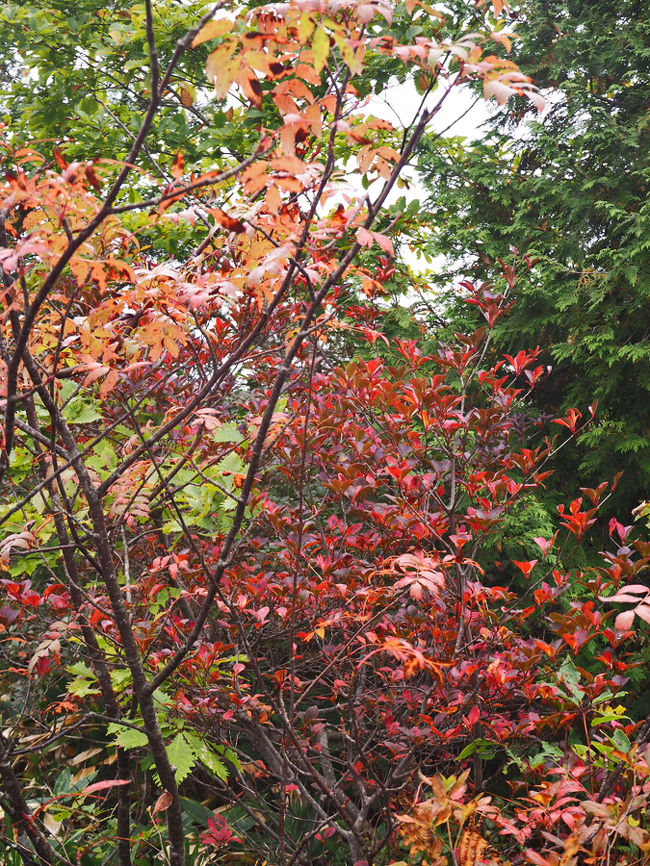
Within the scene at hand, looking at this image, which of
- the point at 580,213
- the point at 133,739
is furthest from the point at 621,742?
the point at 580,213

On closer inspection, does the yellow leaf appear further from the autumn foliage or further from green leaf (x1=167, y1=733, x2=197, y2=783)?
green leaf (x1=167, y1=733, x2=197, y2=783)

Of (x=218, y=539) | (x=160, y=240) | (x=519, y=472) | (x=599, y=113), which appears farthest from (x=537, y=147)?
(x=218, y=539)

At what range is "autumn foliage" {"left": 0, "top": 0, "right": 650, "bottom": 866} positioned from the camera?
139 cm

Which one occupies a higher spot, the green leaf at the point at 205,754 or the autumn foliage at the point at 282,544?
the autumn foliage at the point at 282,544

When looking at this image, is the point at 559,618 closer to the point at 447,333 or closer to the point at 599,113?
the point at 447,333

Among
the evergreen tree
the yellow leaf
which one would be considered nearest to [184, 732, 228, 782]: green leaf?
the yellow leaf

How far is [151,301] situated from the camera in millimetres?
1864

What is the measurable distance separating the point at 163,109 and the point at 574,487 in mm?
3549

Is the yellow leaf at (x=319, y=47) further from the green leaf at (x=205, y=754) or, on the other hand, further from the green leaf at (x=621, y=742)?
the green leaf at (x=205, y=754)

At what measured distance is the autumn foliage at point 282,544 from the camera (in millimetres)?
1391

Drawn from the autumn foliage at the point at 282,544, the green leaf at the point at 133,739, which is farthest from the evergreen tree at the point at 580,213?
the green leaf at the point at 133,739

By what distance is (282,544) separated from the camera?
2.68 metres

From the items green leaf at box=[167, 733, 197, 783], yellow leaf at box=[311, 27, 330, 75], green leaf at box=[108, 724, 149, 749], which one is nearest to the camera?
yellow leaf at box=[311, 27, 330, 75]

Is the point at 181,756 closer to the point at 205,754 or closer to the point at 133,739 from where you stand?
the point at 205,754
